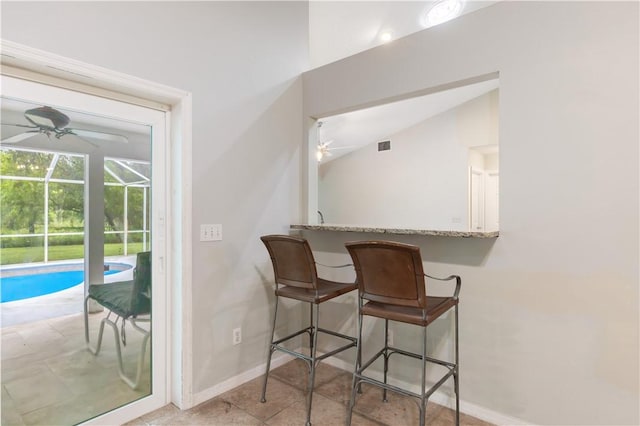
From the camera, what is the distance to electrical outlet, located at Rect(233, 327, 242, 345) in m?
2.43

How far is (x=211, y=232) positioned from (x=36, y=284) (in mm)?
950

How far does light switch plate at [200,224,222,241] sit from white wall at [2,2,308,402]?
0.04 m

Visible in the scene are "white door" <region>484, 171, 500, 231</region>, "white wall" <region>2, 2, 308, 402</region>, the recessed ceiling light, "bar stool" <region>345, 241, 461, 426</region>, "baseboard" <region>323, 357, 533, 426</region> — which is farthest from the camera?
"white door" <region>484, 171, 500, 231</region>

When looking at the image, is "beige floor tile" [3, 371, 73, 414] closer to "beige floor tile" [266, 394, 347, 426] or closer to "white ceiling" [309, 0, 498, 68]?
"beige floor tile" [266, 394, 347, 426]

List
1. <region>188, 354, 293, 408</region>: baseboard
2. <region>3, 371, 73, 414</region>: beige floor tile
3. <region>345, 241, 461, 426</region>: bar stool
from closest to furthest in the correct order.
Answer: <region>345, 241, 461, 426</region>: bar stool < <region>3, 371, 73, 414</region>: beige floor tile < <region>188, 354, 293, 408</region>: baseboard

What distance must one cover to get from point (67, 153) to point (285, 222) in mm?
1527

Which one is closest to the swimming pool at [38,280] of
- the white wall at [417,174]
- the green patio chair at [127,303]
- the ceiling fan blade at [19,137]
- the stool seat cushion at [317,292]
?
the green patio chair at [127,303]

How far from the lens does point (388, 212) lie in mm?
6086

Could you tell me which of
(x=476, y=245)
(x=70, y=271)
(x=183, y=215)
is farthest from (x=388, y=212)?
(x=70, y=271)

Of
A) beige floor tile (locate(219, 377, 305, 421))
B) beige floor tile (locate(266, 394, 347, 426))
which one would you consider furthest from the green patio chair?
beige floor tile (locate(266, 394, 347, 426))

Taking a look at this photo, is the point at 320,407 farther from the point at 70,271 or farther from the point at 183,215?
the point at 70,271

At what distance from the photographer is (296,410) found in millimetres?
2162

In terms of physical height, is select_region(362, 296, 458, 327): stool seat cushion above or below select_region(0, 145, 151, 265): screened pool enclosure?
below

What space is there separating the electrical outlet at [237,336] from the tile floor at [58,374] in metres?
0.65
